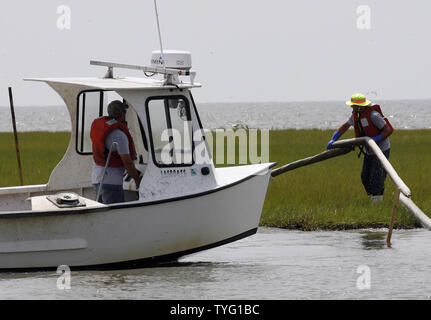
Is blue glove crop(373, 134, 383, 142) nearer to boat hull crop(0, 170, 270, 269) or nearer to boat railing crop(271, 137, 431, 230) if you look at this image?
boat railing crop(271, 137, 431, 230)

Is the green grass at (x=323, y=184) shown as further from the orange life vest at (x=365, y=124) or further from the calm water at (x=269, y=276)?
the calm water at (x=269, y=276)

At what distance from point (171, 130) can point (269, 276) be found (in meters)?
1.89

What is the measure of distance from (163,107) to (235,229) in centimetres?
154

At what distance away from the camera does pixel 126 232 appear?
11.1 meters

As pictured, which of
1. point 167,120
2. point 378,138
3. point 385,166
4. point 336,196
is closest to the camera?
point 167,120

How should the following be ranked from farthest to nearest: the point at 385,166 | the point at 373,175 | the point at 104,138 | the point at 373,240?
the point at 373,175
the point at 385,166
the point at 373,240
the point at 104,138

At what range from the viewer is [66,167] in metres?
12.8

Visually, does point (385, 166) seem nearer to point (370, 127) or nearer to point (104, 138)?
point (370, 127)

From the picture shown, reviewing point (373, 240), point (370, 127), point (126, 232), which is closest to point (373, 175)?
point (370, 127)

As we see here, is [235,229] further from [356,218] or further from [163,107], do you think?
[356,218]

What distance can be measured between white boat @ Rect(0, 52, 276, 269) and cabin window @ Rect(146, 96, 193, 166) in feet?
0.03

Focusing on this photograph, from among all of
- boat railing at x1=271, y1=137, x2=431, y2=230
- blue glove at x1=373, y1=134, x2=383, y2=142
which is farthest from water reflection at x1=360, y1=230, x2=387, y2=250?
blue glove at x1=373, y1=134, x2=383, y2=142

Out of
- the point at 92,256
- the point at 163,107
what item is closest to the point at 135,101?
the point at 163,107

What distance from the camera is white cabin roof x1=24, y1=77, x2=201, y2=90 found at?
11.2 metres
